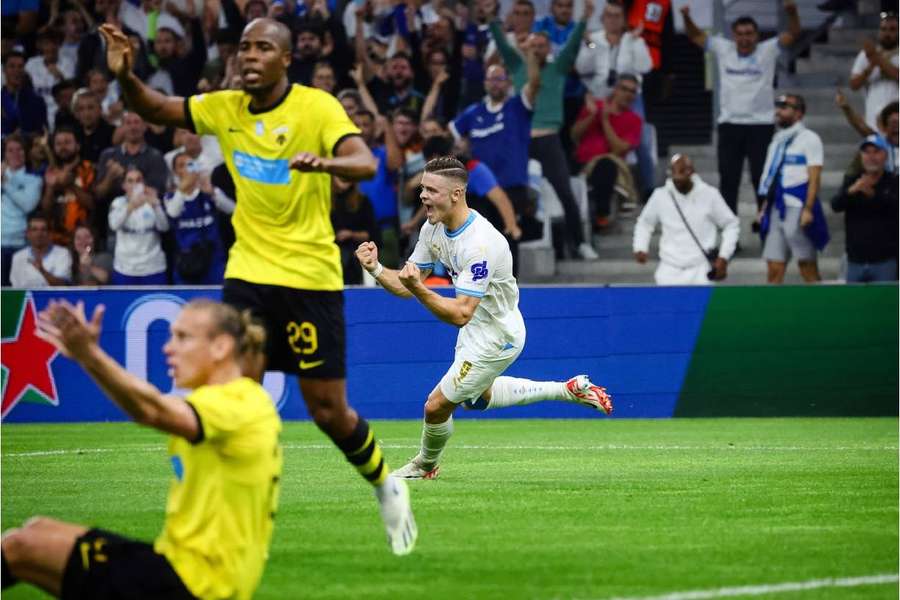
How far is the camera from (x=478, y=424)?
1798 centimetres

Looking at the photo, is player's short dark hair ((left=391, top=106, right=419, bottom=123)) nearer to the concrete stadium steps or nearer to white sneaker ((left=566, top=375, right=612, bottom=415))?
the concrete stadium steps

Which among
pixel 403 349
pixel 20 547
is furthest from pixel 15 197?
pixel 20 547

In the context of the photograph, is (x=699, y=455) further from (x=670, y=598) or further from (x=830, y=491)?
(x=670, y=598)

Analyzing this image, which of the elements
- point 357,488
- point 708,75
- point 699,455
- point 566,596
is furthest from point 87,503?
point 708,75

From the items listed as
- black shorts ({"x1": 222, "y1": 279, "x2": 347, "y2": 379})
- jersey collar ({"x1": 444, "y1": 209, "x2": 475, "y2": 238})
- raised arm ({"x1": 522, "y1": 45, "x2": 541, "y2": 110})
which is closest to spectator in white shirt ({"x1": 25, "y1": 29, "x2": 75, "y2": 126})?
raised arm ({"x1": 522, "y1": 45, "x2": 541, "y2": 110})

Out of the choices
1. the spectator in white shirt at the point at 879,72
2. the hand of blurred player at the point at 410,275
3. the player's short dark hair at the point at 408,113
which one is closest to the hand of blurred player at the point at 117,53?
the hand of blurred player at the point at 410,275

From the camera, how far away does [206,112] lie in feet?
29.0

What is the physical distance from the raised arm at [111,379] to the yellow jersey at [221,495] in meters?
0.09

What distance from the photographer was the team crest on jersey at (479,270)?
1127 cm

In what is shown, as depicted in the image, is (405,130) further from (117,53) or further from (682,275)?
(117,53)

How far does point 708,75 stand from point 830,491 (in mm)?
15235

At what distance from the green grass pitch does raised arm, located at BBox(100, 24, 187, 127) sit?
2.32 metres

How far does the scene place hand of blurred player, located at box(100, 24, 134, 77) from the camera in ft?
27.9

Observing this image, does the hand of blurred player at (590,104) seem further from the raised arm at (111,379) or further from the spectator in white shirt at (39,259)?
the raised arm at (111,379)
